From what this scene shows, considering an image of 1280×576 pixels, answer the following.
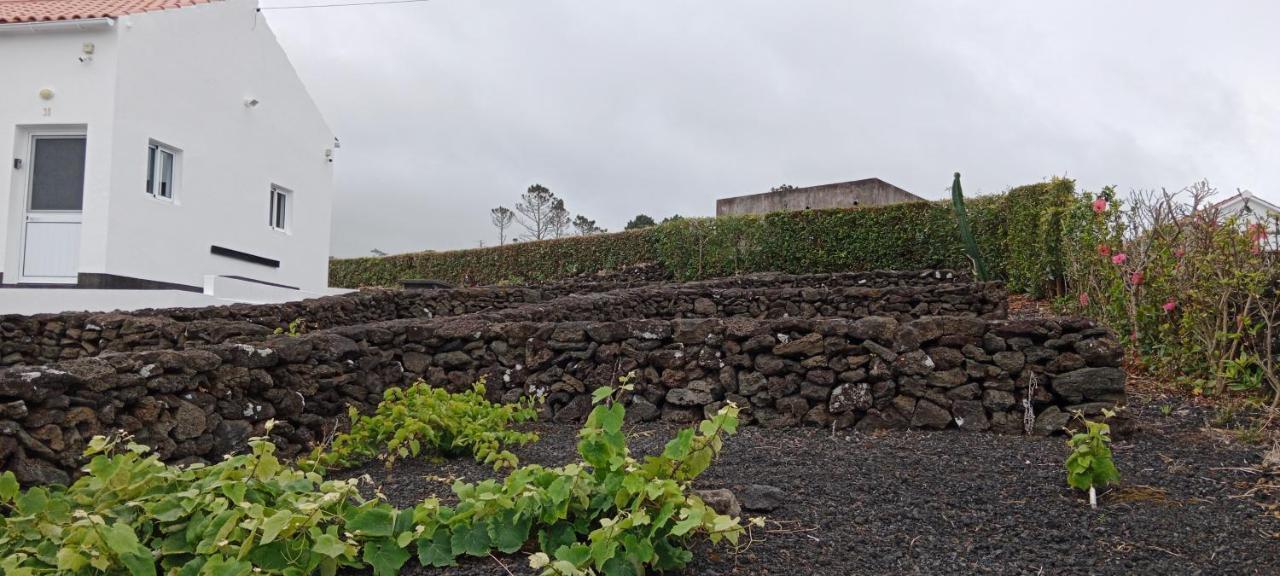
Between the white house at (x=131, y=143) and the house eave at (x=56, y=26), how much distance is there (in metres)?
0.02

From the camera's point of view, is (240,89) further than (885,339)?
Yes

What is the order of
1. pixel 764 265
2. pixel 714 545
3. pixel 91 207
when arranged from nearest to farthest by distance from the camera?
1. pixel 714 545
2. pixel 91 207
3. pixel 764 265

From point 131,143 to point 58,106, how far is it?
106 centimetres

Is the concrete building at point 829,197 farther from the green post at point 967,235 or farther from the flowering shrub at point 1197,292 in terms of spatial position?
the flowering shrub at point 1197,292

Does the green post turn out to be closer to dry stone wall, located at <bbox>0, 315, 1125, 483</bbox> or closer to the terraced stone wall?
dry stone wall, located at <bbox>0, 315, 1125, 483</bbox>

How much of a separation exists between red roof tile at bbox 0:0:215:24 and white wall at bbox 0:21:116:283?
234 millimetres

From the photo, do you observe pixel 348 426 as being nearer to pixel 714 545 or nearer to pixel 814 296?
pixel 714 545

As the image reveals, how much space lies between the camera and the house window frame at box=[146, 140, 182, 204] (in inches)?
473

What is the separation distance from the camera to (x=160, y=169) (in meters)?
12.3

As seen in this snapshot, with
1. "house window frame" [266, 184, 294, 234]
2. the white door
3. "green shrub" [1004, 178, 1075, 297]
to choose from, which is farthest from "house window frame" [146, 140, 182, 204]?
"green shrub" [1004, 178, 1075, 297]

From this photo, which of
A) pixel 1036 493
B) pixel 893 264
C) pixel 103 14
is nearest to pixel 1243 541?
pixel 1036 493

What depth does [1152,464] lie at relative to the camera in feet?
12.9

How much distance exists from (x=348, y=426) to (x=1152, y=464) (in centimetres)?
453

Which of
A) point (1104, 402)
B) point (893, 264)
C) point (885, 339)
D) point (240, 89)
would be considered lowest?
point (1104, 402)
